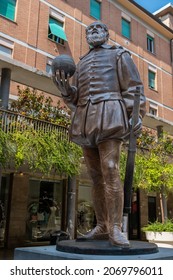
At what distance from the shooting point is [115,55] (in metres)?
3.86

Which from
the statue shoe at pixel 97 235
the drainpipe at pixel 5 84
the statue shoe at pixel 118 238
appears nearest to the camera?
the statue shoe at pixel 118 238

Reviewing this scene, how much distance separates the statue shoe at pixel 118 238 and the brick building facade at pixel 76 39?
986 cm

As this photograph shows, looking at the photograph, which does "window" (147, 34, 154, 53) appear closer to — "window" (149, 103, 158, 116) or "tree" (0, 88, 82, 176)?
"window" (149, 103, 158, 116)

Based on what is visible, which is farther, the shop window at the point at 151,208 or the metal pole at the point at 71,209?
the shop window at the point at 151,208

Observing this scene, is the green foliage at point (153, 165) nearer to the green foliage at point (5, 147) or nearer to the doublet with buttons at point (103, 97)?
the green foliage at point (5, 147)

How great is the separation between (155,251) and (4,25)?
16.4 meters

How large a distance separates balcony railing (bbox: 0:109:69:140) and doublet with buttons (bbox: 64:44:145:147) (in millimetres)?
7213

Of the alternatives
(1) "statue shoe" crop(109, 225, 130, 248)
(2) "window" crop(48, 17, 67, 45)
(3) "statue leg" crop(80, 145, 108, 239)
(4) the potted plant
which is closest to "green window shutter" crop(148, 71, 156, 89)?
(2) "window" crop(48, 17, 67, 45)

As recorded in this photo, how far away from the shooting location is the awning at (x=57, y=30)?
19.4 metres

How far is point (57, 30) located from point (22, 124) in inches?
401

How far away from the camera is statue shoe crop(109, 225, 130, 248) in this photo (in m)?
3.20

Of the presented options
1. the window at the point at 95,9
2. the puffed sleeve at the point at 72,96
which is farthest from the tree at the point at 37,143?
the window at the point at 95,9

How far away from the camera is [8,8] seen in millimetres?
17781

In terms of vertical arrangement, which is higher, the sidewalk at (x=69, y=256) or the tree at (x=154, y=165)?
the tree at (x=154, y=165)
